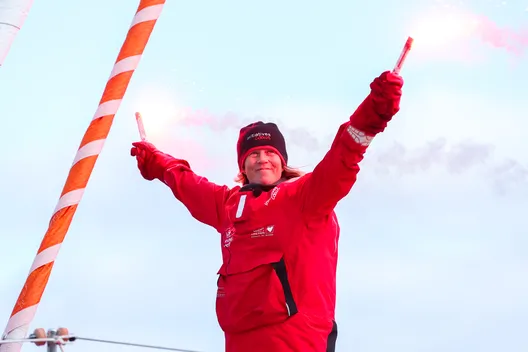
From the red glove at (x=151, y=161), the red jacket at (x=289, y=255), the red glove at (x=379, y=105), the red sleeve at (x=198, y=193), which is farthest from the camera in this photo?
the red glove at (x=151, y=161)

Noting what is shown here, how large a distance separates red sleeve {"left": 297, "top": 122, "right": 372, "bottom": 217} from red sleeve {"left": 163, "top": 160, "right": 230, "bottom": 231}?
32.6 inches

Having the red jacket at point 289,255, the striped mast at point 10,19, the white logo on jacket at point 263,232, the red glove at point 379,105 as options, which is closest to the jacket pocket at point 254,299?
the red jacket at point 289,255

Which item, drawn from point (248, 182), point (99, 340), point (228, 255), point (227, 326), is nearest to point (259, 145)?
point (248, 182)

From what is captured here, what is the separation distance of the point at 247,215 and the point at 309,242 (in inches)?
18.0

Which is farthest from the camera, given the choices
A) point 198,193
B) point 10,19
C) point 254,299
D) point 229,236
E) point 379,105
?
point 198,193

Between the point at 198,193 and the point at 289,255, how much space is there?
3.64 feet

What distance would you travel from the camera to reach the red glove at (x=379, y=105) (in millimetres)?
5430

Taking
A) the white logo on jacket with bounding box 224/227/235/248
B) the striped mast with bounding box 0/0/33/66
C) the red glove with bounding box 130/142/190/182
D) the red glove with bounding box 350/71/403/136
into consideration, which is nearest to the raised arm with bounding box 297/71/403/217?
the red glove with bounding box 350/71/403/136

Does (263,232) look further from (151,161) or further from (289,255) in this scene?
(151,161)

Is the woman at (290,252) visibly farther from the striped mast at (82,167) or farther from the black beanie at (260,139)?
the striped mast at (82,167)

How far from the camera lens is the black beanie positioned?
658 centimetres

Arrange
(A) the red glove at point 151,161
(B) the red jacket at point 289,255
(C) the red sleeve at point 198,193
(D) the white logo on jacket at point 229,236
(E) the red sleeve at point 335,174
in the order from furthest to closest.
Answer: (A) the red glove at point 151,161
(C) the red sleeve at point 198,193
(D) the white logo on jacket at point 229,236
(B) the red jacket at point 289,255
(E) the red sleeve at point 335,174

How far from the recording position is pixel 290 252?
598cm

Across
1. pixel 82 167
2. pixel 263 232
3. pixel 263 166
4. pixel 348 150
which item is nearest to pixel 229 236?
pixel 263 232
